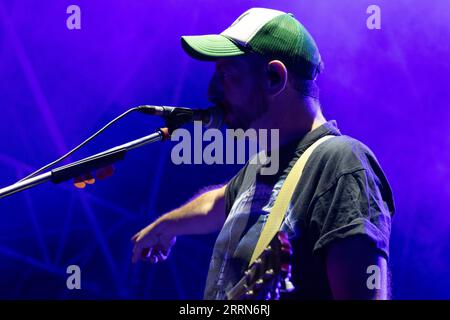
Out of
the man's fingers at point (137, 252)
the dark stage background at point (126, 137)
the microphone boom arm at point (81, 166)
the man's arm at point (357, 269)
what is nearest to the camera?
the man's arm at point (357, 269)

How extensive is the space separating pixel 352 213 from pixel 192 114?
0.55m

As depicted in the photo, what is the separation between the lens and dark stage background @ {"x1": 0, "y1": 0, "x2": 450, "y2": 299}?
2.48 metres

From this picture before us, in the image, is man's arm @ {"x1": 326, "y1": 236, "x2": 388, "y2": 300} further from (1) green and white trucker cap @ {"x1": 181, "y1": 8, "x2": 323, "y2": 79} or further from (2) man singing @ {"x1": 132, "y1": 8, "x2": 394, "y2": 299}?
(1) green and white trucker cap @ {"x1": 181, "y1": 8, "x2": 323, "y2": 79}

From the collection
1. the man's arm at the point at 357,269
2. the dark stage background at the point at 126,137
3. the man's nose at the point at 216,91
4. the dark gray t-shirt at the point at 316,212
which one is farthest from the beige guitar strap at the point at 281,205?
the dark stage background at the point at 126,137

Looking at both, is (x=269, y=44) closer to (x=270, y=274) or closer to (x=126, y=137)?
(x=270, y=274)

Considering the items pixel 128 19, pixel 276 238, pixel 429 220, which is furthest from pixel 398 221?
pixel 128 19

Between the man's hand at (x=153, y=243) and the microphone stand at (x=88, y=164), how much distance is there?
408 mm

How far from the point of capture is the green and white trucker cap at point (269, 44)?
1.83 metres

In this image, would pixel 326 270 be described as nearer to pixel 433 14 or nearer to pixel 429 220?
pixel 429 220

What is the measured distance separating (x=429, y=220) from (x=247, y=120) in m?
1.03

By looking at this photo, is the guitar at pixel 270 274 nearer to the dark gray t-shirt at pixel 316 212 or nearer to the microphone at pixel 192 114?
the dark gray t-shirt at pixel 316 212

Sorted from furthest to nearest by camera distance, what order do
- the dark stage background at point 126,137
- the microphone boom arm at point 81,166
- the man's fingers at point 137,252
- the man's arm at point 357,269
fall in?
A: the dark stage background at point 126,137 < the man's fingers at point 137,252 < the microphone boom arm at point 81,166 < the man's arm at point 357,269

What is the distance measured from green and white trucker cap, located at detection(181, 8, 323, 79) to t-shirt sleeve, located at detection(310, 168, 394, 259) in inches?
17.5

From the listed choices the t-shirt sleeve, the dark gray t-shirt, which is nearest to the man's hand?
the dark gray t-shirt
